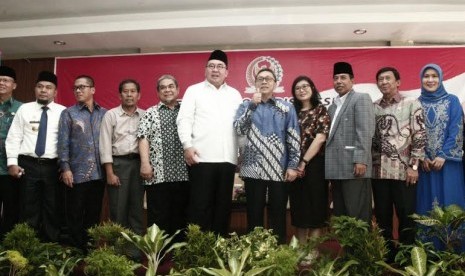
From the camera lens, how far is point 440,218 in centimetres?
219

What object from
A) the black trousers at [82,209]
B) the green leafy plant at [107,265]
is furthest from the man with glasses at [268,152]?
the black trousers at [82,209]

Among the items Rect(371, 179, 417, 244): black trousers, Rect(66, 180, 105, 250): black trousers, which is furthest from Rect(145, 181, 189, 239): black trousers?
Rect(371, 179, 417, 244): black trousers

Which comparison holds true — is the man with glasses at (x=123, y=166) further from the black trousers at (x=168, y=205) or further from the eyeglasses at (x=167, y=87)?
the eyeglasses at (x=167, y=87)

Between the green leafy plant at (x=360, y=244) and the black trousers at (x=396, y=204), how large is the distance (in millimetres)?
542

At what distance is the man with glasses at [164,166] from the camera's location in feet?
8.69

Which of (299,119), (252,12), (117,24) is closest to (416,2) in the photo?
(252,12)

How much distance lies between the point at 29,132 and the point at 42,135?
4.7 inches

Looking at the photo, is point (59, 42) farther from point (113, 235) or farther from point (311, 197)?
point (311, 197)

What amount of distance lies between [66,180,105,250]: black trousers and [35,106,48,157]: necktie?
0.35 m

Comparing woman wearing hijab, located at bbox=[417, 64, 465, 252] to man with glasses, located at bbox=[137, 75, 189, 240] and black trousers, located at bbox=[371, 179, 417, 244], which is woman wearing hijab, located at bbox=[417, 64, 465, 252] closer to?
black trousers, located at bbox=[371, 179, 417, 244]

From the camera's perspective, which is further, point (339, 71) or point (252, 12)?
point (252, 12)

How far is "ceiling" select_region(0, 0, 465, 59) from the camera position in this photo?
4.45 meters

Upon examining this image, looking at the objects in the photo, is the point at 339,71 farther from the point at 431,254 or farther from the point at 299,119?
the point at 431,254

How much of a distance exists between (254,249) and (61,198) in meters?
1.71
